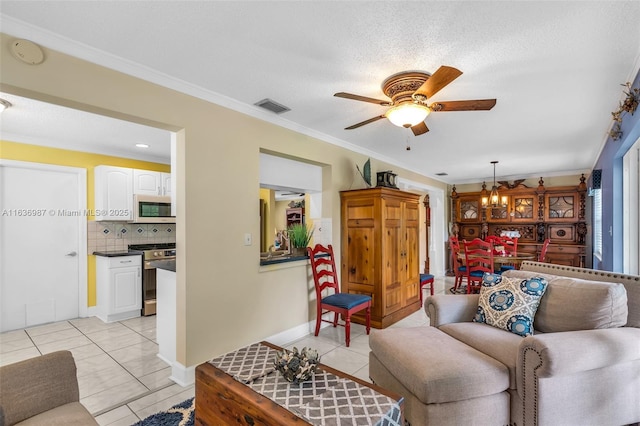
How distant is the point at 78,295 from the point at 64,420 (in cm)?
376

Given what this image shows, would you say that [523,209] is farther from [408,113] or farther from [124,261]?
[124,261]

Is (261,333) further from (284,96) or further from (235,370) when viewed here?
(284,96)

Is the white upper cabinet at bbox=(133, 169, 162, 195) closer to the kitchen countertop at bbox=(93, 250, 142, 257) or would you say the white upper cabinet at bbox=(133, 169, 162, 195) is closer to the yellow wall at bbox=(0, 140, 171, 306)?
the yellow wall at bbox=(0, 140, 171, 306)

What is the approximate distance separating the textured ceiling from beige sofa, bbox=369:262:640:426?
1.55 meters

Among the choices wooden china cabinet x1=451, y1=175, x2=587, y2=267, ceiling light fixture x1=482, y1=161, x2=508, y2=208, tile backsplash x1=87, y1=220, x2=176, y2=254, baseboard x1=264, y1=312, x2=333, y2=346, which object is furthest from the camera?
wooden china cabinet x1=451, y1=175, x2=587, y2=267

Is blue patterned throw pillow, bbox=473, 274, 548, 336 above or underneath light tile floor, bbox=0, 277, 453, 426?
above

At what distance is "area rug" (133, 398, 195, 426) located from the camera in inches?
76.2

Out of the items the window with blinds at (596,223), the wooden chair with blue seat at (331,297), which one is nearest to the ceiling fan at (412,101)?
the wooden chair with blue seat at (331,297)

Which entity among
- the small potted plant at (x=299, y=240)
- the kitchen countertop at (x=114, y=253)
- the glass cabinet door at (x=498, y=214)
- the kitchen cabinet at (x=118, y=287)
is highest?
the glass cabinet door at (x=498, y=214)

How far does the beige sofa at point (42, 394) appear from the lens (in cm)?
124

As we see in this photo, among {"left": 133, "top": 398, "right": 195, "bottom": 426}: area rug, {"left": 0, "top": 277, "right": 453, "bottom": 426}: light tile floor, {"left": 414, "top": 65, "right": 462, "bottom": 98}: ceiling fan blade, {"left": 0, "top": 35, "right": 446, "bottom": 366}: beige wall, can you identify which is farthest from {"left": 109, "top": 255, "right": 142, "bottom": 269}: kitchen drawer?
{"left": 414, "top": 65, "right": 462, "bottom": 98}: ceiling fan blade

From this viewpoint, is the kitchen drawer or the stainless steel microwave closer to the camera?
the kitchen drawer

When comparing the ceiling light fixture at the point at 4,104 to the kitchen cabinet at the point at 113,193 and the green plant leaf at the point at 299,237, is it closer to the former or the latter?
the kitchen cabinet at the point at 113,193

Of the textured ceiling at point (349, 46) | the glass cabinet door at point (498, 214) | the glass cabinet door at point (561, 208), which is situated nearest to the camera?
the textured ceiling at point (349, 46)
